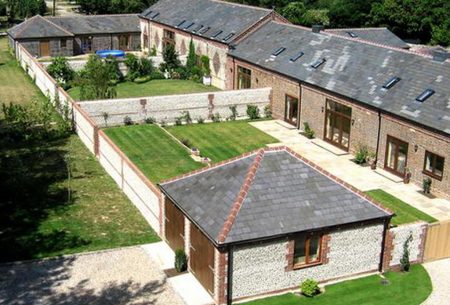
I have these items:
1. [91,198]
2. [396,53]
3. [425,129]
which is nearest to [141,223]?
[91,198]

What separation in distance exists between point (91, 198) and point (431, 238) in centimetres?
1517

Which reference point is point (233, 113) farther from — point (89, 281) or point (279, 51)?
point (89, 281)

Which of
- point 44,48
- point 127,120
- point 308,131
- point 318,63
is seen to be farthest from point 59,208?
point 44,48

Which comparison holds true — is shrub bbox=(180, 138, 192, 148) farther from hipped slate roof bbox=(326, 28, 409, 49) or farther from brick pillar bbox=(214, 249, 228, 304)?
hipped slate roof bbox=(326, 28, 409, 49)

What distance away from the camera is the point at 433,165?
31.8 m

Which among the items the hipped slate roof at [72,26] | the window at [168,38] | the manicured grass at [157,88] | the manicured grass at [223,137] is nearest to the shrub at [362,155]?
the manicured grass at [223,137]

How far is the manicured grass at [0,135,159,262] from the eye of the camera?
24.9 metres

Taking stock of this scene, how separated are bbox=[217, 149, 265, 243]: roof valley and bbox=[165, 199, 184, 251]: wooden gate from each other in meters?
2.74

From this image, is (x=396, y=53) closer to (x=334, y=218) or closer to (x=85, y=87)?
(x=334, y=218)

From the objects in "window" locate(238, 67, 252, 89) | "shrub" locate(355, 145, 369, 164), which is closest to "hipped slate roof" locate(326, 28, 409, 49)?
"window" locate(238, 67, 252, 89)

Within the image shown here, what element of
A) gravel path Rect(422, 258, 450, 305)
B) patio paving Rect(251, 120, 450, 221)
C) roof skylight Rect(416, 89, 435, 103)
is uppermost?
roof skylight Rect(416, 89, 435, 103)

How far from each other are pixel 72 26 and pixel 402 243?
53448 millimetres

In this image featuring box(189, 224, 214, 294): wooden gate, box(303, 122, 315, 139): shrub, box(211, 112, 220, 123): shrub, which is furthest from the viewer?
box(211, 112, 220, 123): shrub

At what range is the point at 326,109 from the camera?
39.4 m
